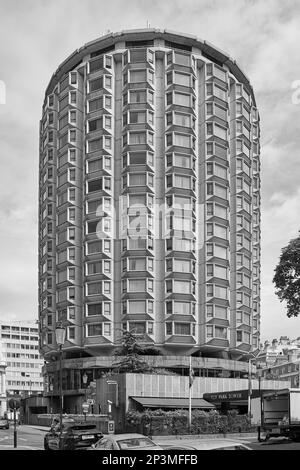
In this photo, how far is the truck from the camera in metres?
37.2

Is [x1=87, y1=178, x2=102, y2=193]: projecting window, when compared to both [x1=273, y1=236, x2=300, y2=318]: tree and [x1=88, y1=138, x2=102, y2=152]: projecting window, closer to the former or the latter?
[x1=88, y1=138, x2=102, y2=152]: projecting window

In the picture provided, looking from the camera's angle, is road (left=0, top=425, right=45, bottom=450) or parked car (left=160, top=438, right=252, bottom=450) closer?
parked car (left=160, top=438, right=252, bottom=450)

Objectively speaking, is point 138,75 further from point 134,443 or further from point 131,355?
point 134,443

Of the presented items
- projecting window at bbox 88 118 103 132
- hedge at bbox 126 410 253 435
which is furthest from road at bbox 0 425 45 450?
projecting window at bbox 88 118 103 132

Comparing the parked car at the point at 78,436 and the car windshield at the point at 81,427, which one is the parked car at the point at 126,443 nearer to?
the parked car at the point at 78,436

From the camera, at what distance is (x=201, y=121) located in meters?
102

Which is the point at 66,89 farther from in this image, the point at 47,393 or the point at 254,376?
the point at 254,376

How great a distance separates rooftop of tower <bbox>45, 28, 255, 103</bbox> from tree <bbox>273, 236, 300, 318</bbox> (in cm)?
6075

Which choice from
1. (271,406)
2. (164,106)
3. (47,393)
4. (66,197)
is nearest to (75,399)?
(47,393)

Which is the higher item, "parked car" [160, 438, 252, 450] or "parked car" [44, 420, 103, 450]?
"parked car" [160, 438, 252, 450]

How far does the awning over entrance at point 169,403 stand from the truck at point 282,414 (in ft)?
120

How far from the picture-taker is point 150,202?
96125 millimetres

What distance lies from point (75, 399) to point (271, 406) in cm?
6087

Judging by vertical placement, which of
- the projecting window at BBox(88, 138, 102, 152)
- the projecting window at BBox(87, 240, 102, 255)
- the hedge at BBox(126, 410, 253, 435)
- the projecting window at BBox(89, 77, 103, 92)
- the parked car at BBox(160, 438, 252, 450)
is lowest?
the hedge at BBox(126, 410, 253, 435)
